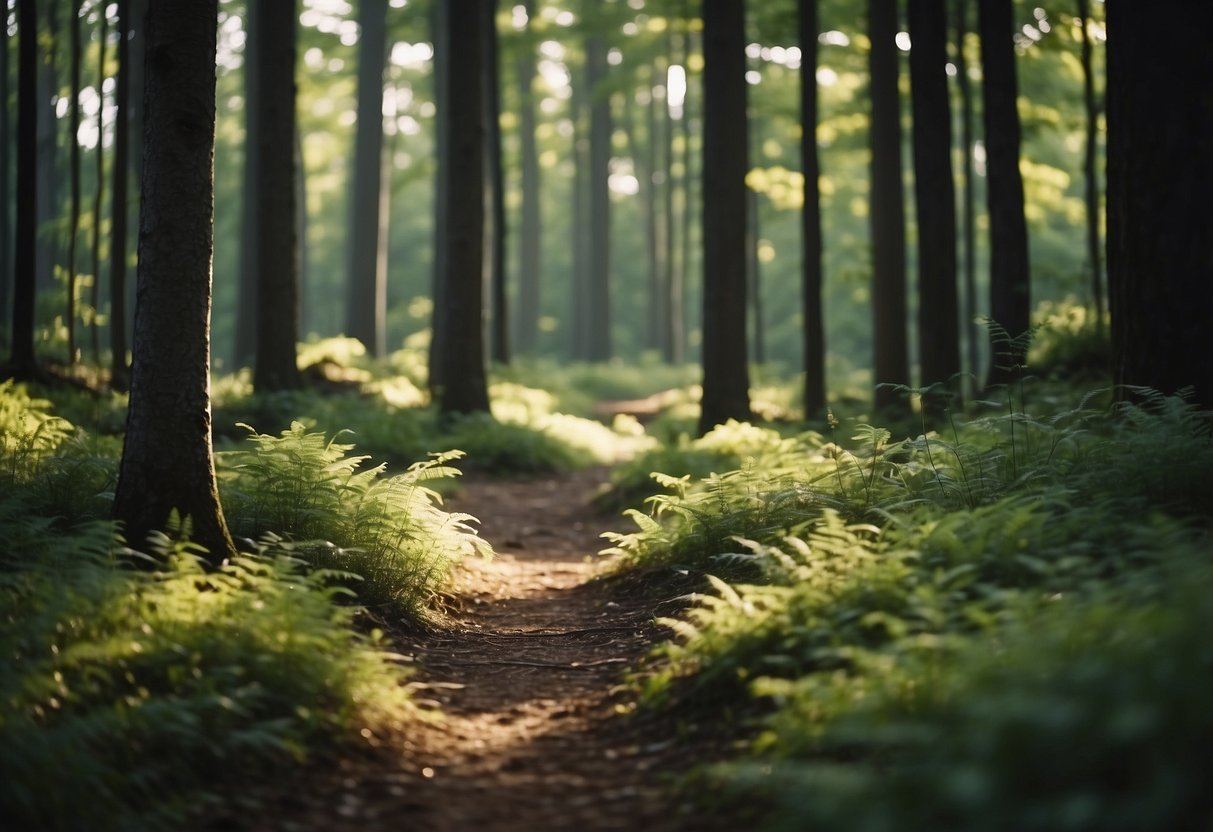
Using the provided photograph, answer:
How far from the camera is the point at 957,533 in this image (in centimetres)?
566

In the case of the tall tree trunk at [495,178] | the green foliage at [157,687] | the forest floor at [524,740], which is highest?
the tall tree trunk at [495,178]

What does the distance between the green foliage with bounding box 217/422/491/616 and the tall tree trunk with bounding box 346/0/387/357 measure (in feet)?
61.2

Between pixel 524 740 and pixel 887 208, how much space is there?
42.4 ft

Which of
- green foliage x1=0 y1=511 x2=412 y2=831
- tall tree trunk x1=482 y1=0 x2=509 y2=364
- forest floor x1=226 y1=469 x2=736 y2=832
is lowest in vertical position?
forest floor x1=226 y1=469 x2=736 y2=832

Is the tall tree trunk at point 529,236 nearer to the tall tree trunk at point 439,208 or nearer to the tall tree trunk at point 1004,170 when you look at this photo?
the tall tree trunk at point 439,208

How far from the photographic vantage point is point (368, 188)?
84.2 feet

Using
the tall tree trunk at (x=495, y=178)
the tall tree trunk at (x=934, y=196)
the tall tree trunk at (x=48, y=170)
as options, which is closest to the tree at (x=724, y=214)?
the tall tree trunk at (x=934, y=196)

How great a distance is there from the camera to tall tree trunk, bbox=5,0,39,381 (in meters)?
11.6

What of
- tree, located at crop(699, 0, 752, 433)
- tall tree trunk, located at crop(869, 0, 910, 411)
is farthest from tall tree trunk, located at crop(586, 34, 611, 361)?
tree, located at crop(699, 0, 752, 433)

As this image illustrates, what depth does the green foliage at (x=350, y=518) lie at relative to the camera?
22.4 ft

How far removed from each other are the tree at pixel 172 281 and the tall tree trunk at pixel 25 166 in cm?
675

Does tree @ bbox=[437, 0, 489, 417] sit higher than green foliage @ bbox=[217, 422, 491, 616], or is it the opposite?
tree @ bbox=[437, 0, 489, 417]

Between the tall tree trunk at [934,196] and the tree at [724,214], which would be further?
the tree at [724,214]

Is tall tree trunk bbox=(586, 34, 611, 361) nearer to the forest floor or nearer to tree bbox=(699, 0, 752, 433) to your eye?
Answer: tree bbox=(699, 0, 752, 433)
